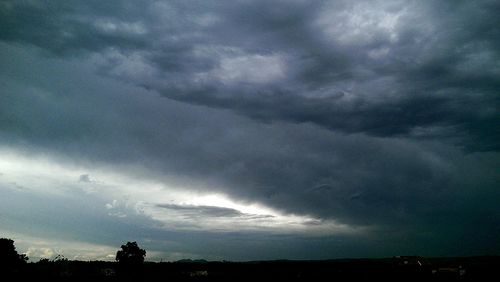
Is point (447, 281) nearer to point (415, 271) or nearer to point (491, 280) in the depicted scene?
point (491, 280)

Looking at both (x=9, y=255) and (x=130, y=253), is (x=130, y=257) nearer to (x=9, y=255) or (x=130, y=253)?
(x=130, y=253)

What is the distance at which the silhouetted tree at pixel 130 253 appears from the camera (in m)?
157

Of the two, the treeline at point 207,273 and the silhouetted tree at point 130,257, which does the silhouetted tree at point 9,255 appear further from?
the silhouetted tree at point 130,257

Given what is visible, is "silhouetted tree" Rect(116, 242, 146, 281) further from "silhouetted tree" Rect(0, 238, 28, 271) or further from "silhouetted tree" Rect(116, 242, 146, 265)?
"silhouetted tree" Rect(0, 238, 28, 271)

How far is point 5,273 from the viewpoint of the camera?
103 metres

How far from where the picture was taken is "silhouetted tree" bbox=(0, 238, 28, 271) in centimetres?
11986

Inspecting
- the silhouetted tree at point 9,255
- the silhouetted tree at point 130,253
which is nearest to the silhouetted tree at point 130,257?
the silhouetted tree at point 130,253

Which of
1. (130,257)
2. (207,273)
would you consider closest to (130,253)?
(130,257)

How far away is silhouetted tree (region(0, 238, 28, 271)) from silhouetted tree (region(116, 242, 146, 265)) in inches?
1495

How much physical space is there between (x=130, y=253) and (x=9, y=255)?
46.4 meters

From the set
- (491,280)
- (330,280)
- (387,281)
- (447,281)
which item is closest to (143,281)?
(330,280)

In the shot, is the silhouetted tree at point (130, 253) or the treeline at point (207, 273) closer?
the treeline at point (207, 273)

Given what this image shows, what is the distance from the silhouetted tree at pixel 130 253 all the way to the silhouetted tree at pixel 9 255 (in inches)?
1495

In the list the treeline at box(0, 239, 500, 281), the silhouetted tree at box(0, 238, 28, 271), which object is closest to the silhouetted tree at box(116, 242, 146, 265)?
the treeline at box(0, 239, 500, 281)
